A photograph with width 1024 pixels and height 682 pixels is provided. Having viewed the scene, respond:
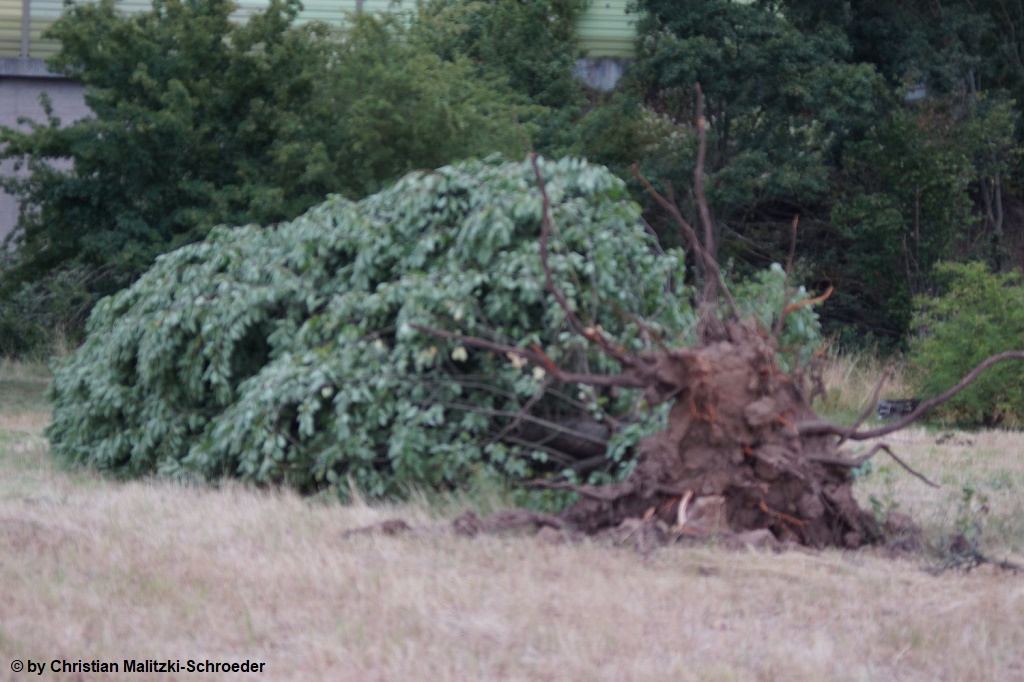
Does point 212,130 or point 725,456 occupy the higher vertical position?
point 725,456

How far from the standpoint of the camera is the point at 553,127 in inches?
778

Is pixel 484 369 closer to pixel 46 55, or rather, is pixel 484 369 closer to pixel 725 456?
pixel 725 456

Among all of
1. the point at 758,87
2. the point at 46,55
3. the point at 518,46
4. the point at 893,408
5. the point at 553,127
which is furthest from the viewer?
the point at 46,55

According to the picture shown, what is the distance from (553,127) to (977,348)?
8972 millimetres

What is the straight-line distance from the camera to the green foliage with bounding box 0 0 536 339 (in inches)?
602

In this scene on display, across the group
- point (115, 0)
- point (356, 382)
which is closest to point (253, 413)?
point (356, 382)

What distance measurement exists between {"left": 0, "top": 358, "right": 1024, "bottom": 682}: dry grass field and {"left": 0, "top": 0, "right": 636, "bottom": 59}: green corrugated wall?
17.1 m

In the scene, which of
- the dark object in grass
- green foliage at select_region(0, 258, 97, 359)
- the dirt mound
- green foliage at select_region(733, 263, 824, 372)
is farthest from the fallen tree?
green foliage at select_region(0, 258, 97, 359)

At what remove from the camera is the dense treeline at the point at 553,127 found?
51.0 feet

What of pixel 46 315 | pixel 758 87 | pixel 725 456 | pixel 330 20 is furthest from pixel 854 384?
pixel 46 315

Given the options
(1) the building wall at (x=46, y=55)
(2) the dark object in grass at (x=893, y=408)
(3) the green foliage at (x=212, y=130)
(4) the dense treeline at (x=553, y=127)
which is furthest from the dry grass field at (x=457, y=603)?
(1) the building wall at (x=46, y=55)

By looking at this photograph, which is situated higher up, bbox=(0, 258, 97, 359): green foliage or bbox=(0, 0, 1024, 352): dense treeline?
bbox=(0, 0, 1024, 352): dense treeline

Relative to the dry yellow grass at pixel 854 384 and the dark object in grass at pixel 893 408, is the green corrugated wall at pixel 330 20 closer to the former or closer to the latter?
the dry yellow grass at pixel 854 384

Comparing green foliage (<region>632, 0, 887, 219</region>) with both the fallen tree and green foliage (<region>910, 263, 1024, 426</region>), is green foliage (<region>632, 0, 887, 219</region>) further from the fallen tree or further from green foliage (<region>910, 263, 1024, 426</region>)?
the fallen tree
